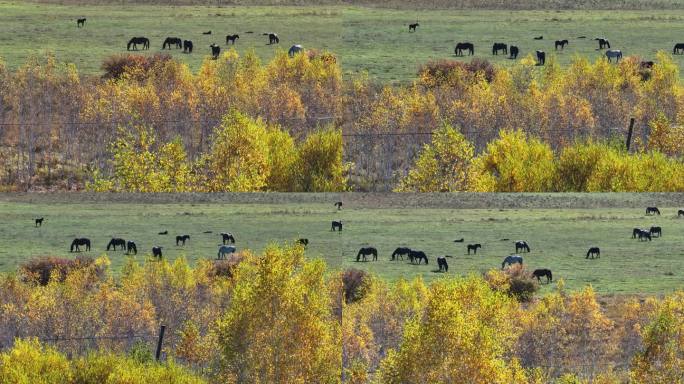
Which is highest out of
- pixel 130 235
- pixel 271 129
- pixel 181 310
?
pixel 271 129

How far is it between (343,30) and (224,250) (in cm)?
1494

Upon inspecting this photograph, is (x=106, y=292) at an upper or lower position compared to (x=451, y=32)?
lower

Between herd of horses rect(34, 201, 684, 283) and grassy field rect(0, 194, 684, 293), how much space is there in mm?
190

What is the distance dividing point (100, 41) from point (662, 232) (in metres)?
27.6

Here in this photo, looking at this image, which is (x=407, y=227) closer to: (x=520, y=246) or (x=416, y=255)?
(x=416, y=255)

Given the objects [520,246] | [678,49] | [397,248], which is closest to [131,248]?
[397,248]

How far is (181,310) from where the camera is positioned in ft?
142

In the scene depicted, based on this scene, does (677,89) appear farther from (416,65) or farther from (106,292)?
(106,292)

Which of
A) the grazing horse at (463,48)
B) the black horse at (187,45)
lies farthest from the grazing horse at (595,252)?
the black horse at (187,45)

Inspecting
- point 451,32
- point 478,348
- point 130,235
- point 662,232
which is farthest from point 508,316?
point 451,32

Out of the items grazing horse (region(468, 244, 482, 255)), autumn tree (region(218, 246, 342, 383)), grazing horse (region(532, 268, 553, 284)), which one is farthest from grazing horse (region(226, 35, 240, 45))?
grazing horse (region(532, 268, 553, 284))

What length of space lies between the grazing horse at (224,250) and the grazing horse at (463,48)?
15.9 m

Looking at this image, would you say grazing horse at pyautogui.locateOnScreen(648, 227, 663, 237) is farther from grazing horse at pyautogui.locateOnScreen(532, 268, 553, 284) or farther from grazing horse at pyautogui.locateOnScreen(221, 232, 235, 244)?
grazing horse at pyautogui.locateOnScreen(221, 232, 235, 244)

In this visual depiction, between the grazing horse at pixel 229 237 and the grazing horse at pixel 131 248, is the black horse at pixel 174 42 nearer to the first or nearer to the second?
the grazing horse at pixel 131 248
